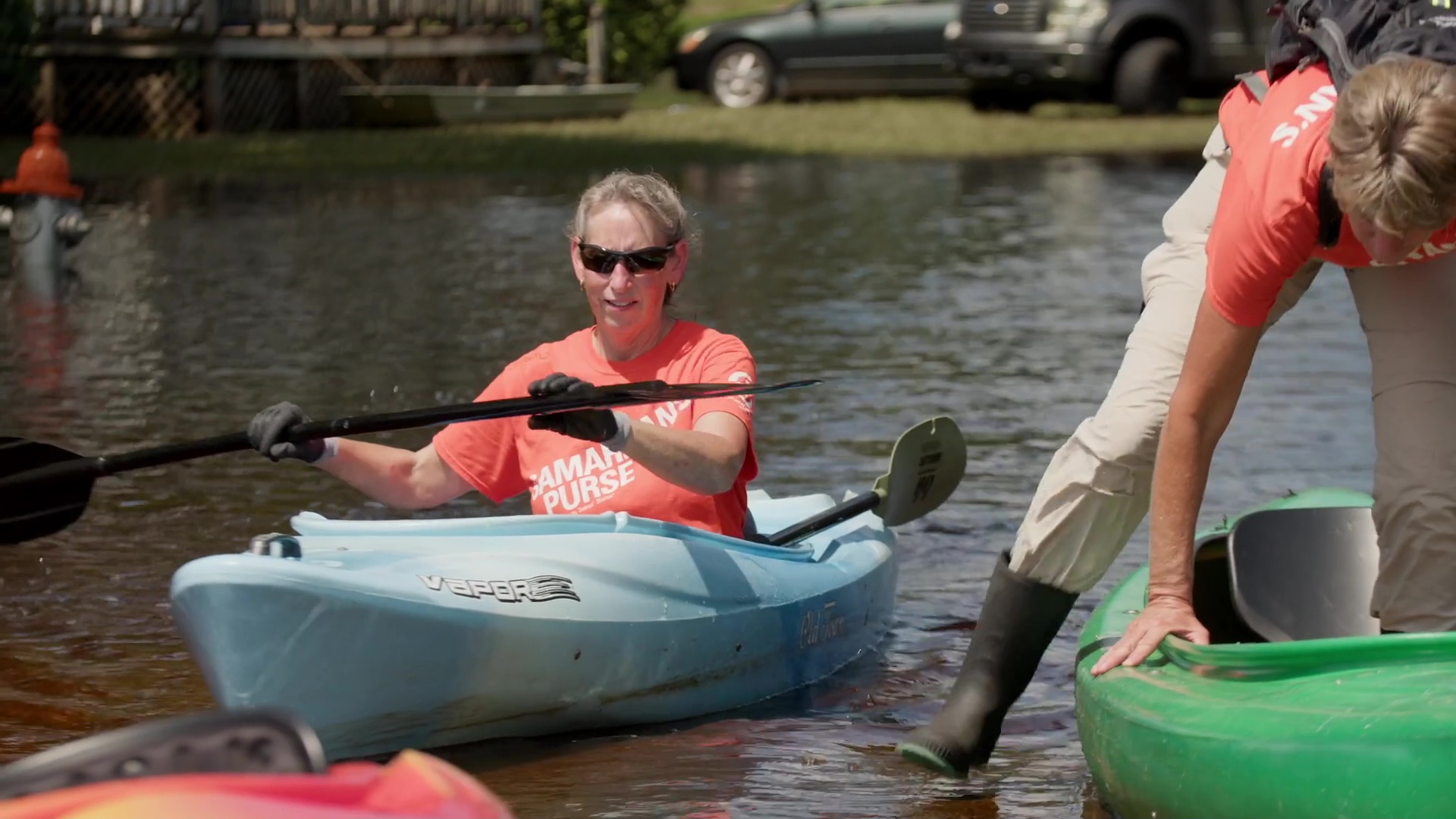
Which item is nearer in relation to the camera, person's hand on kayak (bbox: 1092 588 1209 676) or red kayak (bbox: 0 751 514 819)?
red kayak (bbox: 0 751 514 819)

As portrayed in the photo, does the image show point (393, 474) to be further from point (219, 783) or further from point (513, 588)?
point (219, 783)

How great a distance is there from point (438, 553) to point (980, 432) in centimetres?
391

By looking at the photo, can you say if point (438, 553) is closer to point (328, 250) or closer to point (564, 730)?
point (564, 730)

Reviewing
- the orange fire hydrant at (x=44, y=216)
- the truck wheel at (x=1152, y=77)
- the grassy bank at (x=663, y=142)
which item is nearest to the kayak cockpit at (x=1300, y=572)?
the orange fire hydrant at (x=44, y=216)

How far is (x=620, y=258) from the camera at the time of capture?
498 cm

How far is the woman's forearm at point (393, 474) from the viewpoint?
4941 mm

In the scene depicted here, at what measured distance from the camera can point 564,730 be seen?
5004 mm

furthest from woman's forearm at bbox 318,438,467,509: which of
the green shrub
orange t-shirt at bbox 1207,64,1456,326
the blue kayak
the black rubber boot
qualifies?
the green shrub

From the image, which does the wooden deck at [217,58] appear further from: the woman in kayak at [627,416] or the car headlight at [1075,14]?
the woman in kayak at [627,416]

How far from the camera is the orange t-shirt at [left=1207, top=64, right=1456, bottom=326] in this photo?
3652 millimetres

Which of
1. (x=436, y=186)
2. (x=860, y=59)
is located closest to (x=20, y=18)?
(x=436, y=186)

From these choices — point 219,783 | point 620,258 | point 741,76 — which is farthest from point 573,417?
point 741,76

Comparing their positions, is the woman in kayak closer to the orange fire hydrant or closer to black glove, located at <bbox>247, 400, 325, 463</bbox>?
black glove, located at <bbox>247, 400, 325, 463</bbox>

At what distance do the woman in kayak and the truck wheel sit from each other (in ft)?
51.2
